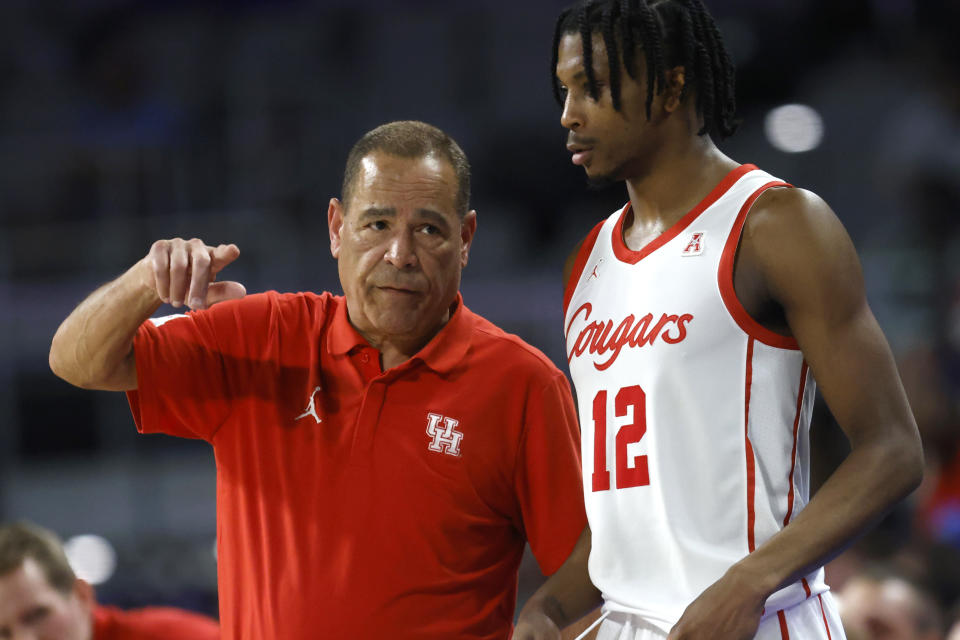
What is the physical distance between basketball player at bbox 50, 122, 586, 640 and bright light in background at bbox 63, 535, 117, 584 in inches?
144

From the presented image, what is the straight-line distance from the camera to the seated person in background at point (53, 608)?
3.44m

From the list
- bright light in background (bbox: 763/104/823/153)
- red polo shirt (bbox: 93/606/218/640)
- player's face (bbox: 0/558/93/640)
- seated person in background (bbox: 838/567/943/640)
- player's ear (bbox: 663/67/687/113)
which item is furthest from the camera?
bright light in background (bbox: 763/104/823/153)

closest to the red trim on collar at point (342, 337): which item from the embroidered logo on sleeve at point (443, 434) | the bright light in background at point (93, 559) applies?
the embroidered logo on sleeve at point (443, 434)

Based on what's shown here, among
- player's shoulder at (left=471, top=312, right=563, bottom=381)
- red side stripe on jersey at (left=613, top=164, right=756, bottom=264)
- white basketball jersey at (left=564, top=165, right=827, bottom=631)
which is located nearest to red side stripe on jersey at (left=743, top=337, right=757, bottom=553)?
white basketball jersey at (left=564, top=165, right=827, bottom=631)

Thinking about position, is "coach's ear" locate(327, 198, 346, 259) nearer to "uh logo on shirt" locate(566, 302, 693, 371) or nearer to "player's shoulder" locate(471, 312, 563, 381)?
"player's shoulder" locate(471, 312, 563, 381)

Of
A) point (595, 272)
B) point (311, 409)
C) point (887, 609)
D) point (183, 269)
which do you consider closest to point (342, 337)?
point (311, 409)

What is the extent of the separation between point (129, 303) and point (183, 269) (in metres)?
0.16

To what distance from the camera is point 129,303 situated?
221 cm

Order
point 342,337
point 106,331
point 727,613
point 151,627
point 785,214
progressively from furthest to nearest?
1. point 151,627
2. point 342,337
3. point 106,331
4. point 785,214
5. point 727,613

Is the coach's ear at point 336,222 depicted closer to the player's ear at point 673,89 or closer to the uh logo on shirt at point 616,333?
the uh logo on shirt at point 616,333

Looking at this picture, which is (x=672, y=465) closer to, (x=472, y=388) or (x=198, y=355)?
(x=472, y=388)

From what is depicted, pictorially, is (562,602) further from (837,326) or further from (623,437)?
(837,326)

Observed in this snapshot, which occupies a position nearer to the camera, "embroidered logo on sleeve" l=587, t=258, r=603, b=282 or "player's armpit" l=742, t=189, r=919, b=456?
"player's armpit" l=742, t=189, r=919, b=456

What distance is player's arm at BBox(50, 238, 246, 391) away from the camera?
2125 millimetres
